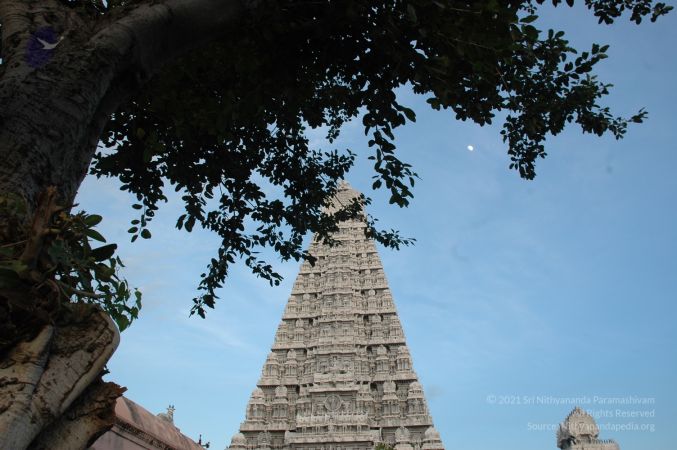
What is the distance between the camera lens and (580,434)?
3528 cm

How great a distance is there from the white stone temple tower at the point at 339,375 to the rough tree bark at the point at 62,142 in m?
27.4

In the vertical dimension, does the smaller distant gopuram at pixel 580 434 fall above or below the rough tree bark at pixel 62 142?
above

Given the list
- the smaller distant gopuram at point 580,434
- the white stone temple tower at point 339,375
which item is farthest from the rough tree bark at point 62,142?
the smaller distant gopuram at point 580,434

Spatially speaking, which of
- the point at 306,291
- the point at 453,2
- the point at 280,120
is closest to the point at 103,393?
the point at 453,2

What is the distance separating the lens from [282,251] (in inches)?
346

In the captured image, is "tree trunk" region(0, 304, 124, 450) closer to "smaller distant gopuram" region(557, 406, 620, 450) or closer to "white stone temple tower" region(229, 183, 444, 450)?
"white stone temple tower" region(229, 183, 444, 450)

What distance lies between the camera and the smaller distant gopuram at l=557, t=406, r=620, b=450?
3438cm

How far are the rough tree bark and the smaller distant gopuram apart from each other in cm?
3923

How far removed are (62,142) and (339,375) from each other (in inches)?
1172

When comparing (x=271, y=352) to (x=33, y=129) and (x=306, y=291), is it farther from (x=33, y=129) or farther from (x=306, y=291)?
(x=33, y=129)

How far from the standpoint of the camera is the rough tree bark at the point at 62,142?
1789 millimetres

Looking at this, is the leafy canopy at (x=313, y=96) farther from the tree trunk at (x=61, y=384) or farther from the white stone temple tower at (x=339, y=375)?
the white stone temple tower at (x=339, y=375)

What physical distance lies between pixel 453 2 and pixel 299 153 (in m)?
4.67

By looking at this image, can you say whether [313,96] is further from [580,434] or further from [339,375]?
[580,434]
